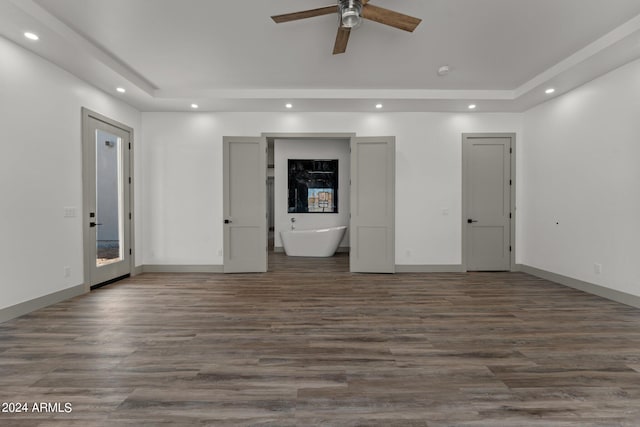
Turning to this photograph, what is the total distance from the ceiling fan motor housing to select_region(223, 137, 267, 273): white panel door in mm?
3098

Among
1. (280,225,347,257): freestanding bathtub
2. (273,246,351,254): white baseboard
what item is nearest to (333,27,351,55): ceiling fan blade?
(280,225,347,257): freestanding bathtub

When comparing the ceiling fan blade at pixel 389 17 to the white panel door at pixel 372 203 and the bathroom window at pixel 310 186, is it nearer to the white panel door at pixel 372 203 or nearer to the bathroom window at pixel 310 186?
the white panel door at pixel 372 203

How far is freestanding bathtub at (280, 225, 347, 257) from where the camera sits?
7324 mm

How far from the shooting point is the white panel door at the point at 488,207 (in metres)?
5.55

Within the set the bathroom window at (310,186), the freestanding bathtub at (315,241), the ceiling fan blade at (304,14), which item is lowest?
the freestanding bathtub at (315,241)

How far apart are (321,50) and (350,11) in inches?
45.1

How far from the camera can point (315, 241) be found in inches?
289

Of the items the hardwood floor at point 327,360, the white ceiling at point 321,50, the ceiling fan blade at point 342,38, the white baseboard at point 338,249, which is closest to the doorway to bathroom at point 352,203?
the white ceiling at point 321,50

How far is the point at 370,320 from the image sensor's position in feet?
10.3

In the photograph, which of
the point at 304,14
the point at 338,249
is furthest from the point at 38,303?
the point at 338,249

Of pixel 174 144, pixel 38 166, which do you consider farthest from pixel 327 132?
pixel 38 166

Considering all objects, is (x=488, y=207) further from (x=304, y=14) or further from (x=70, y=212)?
(x=70, y=212)

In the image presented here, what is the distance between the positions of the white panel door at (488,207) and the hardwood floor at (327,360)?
149 cm

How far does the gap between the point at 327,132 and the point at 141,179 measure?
11.4 ft
